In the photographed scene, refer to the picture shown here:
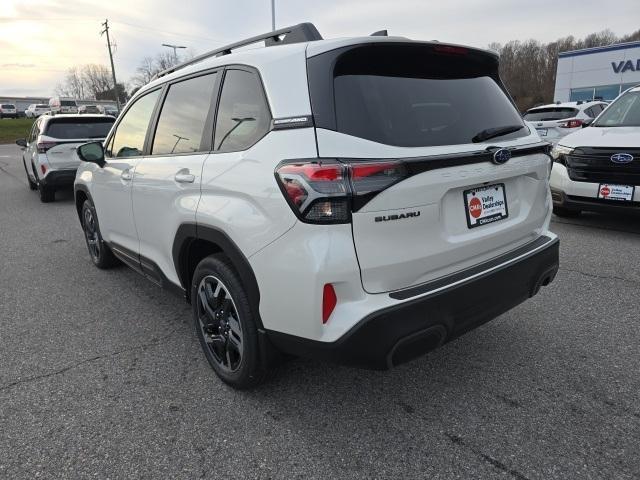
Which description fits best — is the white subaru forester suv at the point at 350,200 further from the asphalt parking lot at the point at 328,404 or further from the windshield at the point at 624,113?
the windshield at the point at 624,113

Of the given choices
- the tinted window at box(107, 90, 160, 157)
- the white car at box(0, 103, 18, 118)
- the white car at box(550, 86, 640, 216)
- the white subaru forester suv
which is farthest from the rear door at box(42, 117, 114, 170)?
the white car at box(0, 103, 18, 118)

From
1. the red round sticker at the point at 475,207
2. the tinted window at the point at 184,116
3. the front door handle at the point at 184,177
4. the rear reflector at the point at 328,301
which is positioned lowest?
the rear reflector at the point at 328,301

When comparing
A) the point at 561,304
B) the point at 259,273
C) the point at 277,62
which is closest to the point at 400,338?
the point at 259,273

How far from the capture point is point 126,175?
11.8ft

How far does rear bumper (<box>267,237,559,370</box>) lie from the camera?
1.97 meters

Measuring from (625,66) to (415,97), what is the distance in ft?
119

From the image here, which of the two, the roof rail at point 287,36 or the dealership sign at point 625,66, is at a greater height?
the dealership sign at point 625,66

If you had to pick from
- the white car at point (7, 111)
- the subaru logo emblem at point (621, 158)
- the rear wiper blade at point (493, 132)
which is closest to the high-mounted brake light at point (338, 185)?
the rear wiper blade at point (493, 132)

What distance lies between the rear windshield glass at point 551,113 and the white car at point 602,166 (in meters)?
5.39

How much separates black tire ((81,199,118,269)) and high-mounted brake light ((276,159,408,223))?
130 inches

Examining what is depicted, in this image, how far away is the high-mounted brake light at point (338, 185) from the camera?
1.91m

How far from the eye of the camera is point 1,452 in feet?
7.39

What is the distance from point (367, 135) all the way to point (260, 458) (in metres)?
1.53

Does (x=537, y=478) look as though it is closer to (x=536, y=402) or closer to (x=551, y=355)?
(x=536, y=402)
